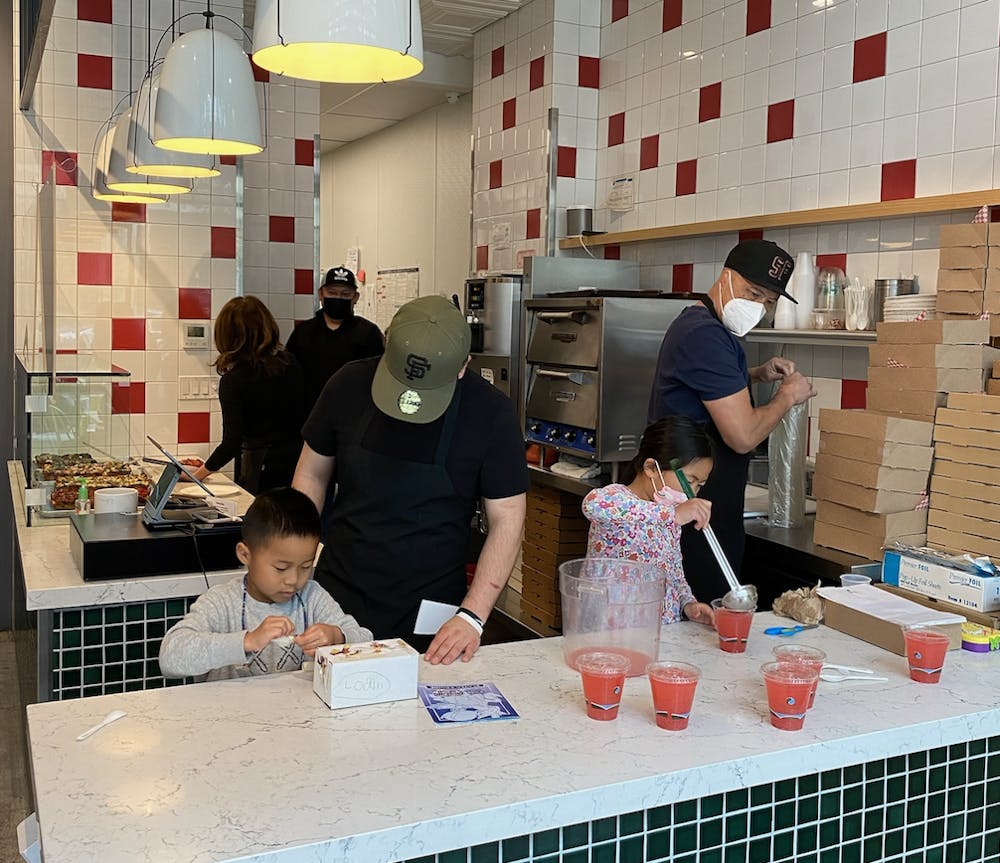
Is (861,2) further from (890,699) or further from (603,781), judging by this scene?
(603,781)

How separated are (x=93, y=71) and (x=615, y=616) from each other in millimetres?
4083

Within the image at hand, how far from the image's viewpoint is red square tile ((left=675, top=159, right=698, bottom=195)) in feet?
17.5

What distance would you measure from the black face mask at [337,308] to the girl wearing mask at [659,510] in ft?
10.0

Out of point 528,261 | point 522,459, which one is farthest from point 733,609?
point 528,261

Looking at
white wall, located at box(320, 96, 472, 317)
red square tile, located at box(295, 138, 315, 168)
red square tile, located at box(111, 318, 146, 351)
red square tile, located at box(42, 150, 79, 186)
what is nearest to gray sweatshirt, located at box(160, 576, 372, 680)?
red square tile, located at box(111, 318, 146, 351)

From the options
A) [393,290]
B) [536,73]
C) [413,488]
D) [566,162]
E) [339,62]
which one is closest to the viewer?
[339,62]

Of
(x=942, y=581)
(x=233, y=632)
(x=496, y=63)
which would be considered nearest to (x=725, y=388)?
(x=942, y=581)

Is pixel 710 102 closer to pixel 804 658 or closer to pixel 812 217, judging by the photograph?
pixel 812 217

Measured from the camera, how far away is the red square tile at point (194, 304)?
511 centimetres

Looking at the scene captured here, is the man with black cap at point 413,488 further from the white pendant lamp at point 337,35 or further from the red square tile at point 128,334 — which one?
the red square tile at point 128,334

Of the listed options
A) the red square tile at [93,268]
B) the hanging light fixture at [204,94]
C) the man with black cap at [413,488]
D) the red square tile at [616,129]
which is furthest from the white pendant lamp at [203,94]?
the red square tile at [616,129]

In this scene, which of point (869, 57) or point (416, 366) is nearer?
point (416, 366)

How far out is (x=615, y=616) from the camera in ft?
6.54

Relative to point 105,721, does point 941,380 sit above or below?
above
